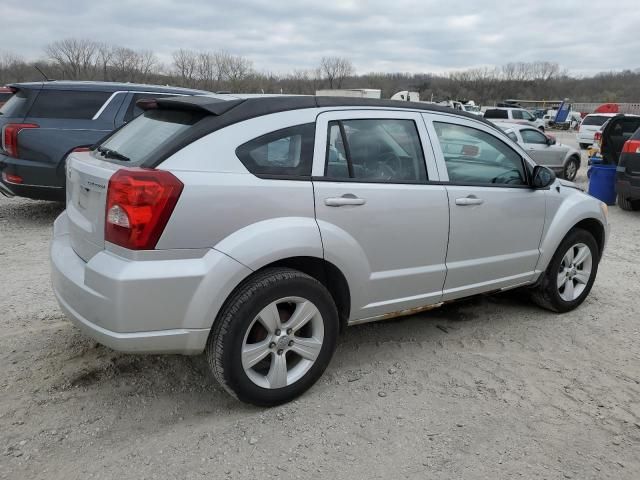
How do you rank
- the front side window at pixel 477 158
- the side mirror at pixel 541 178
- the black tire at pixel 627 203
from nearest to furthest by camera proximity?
the front side window at pixel 477 158 → the side mirror at pixel 541 178 → the black tire at pixel 627 203

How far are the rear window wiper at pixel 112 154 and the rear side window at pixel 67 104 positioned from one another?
4.46m

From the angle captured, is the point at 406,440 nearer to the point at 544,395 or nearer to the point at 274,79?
the point at 544,395

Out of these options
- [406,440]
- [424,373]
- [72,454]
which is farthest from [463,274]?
[72,454]

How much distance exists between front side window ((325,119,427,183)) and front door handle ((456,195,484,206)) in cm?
30

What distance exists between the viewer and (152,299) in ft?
8.34

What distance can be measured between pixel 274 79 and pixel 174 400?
248 ft

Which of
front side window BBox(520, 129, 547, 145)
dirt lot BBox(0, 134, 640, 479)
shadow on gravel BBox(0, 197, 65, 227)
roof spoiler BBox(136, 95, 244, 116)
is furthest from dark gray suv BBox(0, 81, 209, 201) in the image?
front side window BBox(520, 129, 547, 145)

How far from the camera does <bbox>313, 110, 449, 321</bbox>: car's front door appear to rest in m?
3.05

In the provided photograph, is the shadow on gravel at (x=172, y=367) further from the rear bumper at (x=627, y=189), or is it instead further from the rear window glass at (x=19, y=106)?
the rear bumper at (x=627, y=189)

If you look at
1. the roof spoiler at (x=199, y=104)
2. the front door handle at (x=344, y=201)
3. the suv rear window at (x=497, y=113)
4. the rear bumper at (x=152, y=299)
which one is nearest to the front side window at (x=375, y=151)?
the front door handle at (x=344, y=201)

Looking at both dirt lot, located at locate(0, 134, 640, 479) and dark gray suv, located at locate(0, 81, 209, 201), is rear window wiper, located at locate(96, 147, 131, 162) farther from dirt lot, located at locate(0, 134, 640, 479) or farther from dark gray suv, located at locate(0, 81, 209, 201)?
dark gray suv, located at locate(0, 81, 209, 201)

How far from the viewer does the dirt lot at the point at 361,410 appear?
2.61 metres

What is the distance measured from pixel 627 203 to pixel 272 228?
885 cm

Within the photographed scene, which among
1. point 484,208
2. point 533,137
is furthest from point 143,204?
point 533,137
